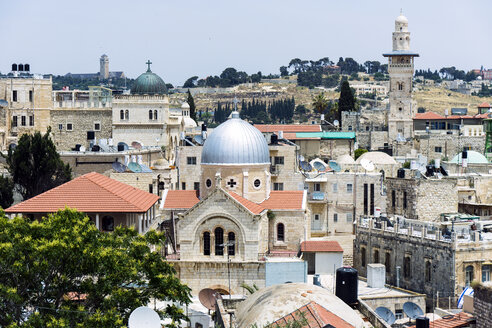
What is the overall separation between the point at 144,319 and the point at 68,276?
4.69 m

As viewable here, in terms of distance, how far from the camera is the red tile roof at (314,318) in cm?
2897

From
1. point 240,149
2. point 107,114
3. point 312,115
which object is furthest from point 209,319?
point 312,115

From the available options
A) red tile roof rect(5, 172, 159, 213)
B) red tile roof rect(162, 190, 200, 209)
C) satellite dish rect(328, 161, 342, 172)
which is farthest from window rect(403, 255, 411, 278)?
satellite dish rect(328, 161, 342, 172)

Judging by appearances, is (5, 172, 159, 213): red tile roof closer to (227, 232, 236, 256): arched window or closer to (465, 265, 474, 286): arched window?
(227, 232, 236, 256): arched window

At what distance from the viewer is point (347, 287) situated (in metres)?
37.9

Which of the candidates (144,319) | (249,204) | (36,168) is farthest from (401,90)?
(144,319)

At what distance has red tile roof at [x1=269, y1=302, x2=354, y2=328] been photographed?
2897 centimetres

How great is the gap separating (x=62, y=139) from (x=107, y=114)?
429 centimetres

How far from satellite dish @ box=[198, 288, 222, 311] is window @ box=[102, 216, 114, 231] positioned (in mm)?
5158

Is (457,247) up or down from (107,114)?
down

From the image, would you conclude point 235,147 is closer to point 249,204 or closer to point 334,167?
point 249,204

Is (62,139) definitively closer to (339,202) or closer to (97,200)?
(339,202)

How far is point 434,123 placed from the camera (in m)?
115

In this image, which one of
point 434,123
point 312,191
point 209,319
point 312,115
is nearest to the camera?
point 209,319
